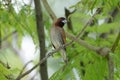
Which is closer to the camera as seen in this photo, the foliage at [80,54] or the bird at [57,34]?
the foliage at [80,54]

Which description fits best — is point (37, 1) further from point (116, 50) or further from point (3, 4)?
point (116, 50)

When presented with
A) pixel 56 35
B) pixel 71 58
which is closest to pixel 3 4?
pixel 56 35

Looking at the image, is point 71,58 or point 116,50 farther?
point 71,58

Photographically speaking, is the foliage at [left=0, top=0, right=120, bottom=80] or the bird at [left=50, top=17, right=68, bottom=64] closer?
the foliage at [left=0, top=0, right=120, bottom=80]

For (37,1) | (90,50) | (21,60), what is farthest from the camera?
(21,60)

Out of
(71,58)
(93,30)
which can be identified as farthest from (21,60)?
(71,58)

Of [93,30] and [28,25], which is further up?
[28,25]

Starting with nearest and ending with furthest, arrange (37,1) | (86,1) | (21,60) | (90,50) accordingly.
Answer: (86,1) < (90,50) < (37,1) < (21,60)

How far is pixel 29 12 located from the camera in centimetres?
166

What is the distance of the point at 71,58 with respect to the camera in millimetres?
1410

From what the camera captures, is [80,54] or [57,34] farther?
[57,34]

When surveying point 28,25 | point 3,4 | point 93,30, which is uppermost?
point 3,4

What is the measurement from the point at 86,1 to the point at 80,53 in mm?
240

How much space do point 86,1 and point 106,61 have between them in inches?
7.7
